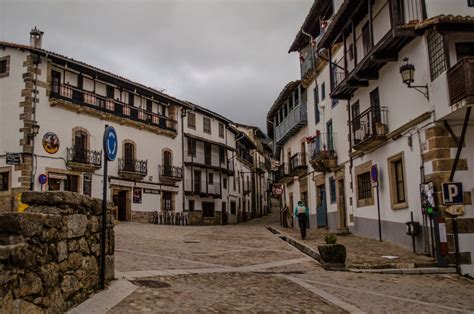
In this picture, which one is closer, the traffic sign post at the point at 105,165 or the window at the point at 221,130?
the traffic sign post at the point at 105,165

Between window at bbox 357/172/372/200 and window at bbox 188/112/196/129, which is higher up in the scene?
window at bbox 188/112/196/129

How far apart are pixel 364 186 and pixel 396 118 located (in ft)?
13.1

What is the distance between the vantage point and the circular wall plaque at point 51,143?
83.5 feet

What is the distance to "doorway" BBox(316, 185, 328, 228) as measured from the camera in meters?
22.8

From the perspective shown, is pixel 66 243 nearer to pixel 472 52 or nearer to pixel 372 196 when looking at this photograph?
pixel 472 52

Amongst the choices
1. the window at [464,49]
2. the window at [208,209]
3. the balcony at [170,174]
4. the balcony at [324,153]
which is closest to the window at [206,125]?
the balcony at [170,174]

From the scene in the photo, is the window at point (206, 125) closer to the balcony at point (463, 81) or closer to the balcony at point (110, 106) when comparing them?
the balcony at point (110, 106)

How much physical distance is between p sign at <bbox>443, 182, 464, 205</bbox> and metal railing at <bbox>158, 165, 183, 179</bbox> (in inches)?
993

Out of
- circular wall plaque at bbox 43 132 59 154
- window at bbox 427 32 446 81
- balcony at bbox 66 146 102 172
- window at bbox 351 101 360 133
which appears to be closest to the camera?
window at bbox 427 32 446 81

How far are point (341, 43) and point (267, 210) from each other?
44996mm

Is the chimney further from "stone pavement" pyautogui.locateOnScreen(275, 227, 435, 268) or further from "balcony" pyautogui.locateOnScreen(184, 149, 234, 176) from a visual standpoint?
"stone pavement" pyautogui.locateOnScreen(275, 227, 435, 268)

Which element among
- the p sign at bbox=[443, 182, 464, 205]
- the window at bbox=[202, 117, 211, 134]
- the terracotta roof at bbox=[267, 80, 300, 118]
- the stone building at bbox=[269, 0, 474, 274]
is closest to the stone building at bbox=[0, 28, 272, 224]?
the window at bbox=[202, 117, 211, 134]

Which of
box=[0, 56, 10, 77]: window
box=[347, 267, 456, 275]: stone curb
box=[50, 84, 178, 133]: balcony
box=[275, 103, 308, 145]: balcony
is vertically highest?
box=[0, 56, 10, 77]: window

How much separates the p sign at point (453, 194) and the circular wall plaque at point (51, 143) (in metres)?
20.9
